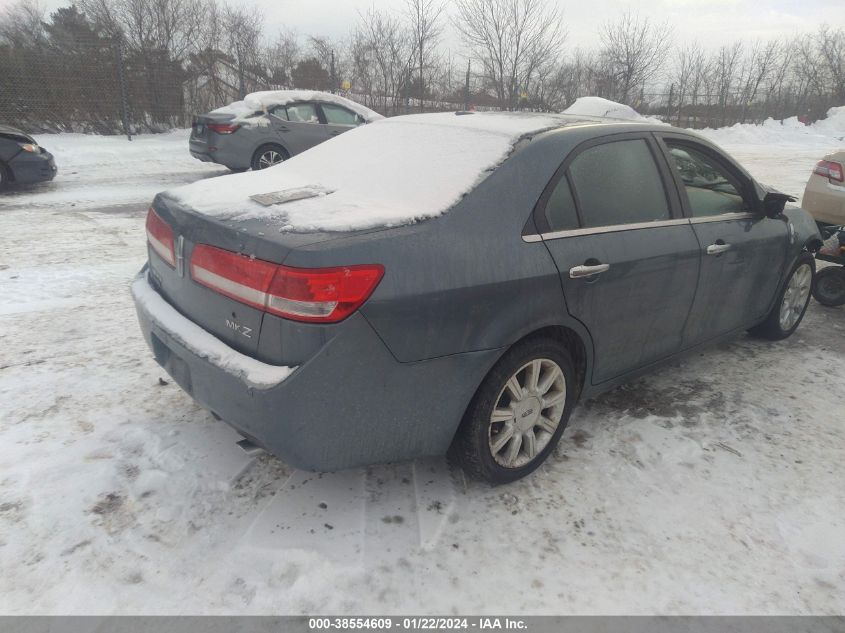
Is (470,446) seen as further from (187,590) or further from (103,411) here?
(103,411)

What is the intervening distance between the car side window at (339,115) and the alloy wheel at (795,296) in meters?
8.88

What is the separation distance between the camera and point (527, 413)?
2664mm

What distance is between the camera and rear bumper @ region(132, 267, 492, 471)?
2072 millimetres

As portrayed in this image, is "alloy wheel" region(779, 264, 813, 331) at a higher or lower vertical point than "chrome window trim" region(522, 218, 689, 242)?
lower

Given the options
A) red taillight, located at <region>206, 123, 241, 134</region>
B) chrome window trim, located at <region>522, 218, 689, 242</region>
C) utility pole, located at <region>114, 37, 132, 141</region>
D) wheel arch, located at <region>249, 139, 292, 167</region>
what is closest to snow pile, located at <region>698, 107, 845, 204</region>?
wheel arch, located at <region>249, 139, 292, 167</region>

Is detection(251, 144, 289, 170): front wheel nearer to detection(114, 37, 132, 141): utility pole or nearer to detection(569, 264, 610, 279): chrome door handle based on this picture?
detection(114, 37, 132, 141): utility pole

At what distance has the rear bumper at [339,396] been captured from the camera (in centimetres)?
207

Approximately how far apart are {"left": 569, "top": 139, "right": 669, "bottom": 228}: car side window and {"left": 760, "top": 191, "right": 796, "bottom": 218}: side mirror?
3.37 feet

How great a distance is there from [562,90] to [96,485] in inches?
1063

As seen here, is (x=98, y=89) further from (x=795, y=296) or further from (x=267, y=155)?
(x=795, y=296)

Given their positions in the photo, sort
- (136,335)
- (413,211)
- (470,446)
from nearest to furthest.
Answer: (413,211) → (470,446) → (136,335)

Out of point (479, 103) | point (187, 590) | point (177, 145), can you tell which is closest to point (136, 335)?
point (187, 590)

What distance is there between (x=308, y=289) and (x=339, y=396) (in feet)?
1.30

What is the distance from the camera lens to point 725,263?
3459 mm
